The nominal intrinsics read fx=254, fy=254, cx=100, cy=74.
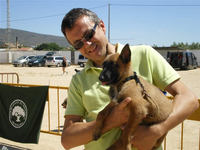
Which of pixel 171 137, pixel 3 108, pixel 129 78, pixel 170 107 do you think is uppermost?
pixel 129 78

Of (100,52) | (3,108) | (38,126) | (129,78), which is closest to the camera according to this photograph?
(129,78)

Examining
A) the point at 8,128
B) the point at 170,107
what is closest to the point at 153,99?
the point at 170,107

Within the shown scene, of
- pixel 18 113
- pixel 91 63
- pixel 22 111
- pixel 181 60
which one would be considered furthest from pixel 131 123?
pixel 181 60

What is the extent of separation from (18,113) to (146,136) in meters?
5.51

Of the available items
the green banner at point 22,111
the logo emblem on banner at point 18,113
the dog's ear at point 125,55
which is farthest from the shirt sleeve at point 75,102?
the logo emblem on banner at point 18,113

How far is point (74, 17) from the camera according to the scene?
2.47m

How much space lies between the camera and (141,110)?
83.7 inches

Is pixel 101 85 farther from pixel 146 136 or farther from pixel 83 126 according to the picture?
pixel 146 136

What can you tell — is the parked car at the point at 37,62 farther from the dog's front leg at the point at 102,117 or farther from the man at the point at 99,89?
the dog's front leg at the point at 102,117

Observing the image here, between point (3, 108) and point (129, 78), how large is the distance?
5973mm

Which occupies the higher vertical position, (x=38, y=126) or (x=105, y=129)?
(x=105, y=129)

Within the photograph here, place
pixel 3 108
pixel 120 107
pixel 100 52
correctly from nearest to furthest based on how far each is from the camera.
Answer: pixel 120 107 < pixel 100 52 < pixel 3 108

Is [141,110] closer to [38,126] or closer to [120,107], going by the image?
[120,107]

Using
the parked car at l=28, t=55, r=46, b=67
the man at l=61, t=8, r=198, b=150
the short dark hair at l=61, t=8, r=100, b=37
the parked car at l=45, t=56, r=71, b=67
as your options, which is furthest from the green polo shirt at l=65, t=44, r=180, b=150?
the parked car at l=28, t=55, r=46, b=67
